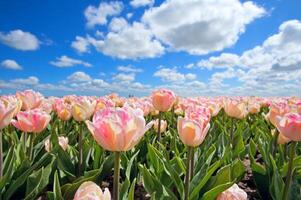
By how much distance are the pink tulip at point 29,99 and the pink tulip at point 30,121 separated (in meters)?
1.14

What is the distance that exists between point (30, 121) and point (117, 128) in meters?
1.52

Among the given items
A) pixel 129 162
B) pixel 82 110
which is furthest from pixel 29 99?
pixel 129 162

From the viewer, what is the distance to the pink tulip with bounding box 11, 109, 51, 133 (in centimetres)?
310

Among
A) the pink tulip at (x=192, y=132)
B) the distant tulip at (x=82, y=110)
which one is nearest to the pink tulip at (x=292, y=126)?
the pink tulip at (x=192, y=132)

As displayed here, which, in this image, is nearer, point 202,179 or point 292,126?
point 292,126

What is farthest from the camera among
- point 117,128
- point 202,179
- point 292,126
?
point 202,179

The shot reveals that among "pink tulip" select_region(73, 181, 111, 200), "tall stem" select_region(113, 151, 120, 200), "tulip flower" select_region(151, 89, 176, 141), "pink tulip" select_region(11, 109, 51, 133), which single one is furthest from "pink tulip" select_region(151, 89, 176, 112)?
"pink tulip" select_region(73, 181, 111, 200)

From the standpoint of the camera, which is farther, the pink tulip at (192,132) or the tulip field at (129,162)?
the pink tulip at (192,132)

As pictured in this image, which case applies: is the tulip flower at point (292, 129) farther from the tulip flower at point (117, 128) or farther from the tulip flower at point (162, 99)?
the tulip flower at point (162, 99)

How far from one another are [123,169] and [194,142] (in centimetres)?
155

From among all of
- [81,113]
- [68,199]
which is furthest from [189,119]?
[81,113]

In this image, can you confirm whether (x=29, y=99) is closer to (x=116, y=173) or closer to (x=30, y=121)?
(x=30, y=121)

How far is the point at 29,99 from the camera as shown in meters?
4.29

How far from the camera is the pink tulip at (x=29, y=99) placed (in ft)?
14.0
